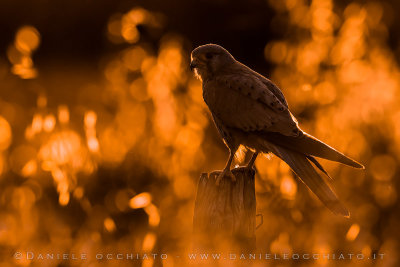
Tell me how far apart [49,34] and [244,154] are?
4.23m

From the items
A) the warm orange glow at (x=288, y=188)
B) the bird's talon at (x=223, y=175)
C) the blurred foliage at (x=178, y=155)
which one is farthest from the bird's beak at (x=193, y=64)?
the warm orange glow at (x=288, y=188)

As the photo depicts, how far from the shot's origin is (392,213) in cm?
339

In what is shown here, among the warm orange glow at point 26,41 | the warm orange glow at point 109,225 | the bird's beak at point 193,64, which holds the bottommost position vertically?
the warm orange glow at point 109,225

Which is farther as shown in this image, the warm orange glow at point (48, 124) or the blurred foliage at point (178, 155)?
the warm orange glow at point (48, 124)

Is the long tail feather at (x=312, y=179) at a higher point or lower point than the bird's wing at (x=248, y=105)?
lower

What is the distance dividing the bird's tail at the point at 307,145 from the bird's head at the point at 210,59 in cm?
74

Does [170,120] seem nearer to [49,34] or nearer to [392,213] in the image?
[392,213]

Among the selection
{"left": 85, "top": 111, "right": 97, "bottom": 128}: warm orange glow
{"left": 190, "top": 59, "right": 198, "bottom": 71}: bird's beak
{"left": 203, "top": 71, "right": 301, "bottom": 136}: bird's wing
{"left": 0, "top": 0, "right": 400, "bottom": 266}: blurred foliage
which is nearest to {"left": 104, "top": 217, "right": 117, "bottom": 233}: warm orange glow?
{"left": 0, "top": 0, "right": 400, "bottom": 266}: blurred foliage

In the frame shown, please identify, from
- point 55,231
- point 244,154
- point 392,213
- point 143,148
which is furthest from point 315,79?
point 55,231

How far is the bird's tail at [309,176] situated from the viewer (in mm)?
2641

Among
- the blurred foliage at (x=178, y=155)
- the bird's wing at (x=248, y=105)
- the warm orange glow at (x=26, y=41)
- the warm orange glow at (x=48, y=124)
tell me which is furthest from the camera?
the warm orange glow at (x=26, y=41)

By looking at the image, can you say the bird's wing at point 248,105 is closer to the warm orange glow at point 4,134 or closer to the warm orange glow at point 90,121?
the warm orange glow at point 90,121

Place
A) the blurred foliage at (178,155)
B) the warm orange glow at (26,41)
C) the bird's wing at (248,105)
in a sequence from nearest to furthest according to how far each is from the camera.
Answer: the blurred foliage at (178,155), the bird's wing at (248,105), the warm orange glow at (26,41)

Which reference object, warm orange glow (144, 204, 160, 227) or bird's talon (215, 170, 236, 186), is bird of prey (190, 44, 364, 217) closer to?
bird's talon (215, 170, 236, 186)
